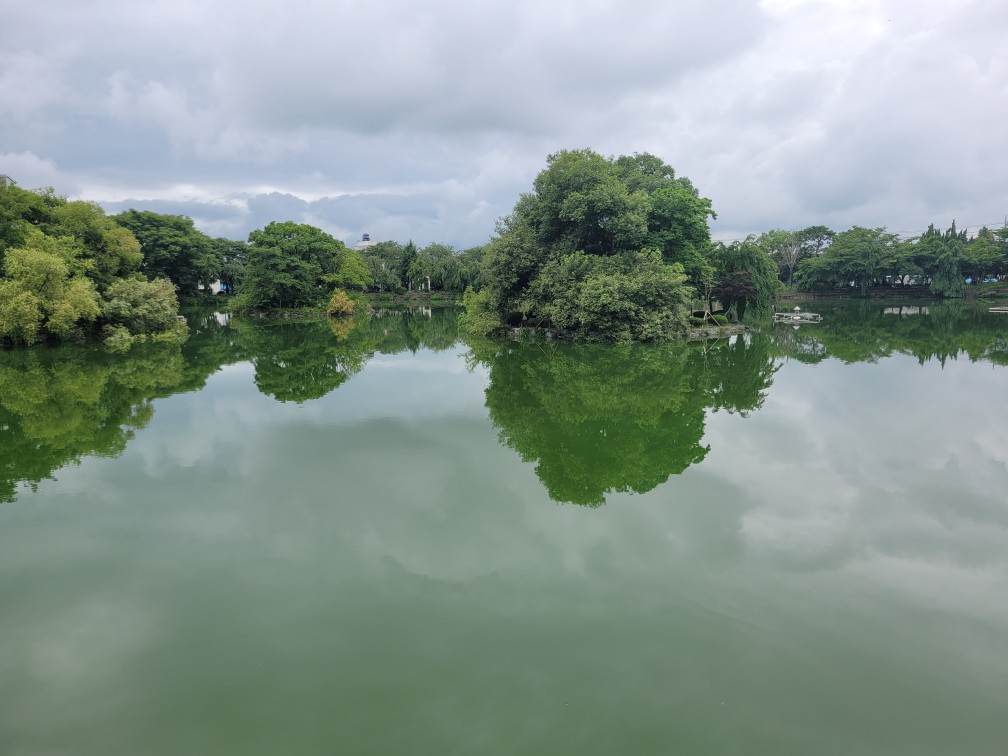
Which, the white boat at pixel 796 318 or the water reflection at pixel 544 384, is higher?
the white boat at pixel 796 318

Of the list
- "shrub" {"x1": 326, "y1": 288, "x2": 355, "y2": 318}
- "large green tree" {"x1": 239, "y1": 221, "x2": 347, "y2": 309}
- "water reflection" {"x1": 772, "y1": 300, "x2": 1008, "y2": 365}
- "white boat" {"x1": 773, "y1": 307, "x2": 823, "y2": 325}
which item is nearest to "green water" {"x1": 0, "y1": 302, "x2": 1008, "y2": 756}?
"water reflection" {"x1": 772, "y1": 300, "x2": 1008, "y2": 365}

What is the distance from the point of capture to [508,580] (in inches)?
195

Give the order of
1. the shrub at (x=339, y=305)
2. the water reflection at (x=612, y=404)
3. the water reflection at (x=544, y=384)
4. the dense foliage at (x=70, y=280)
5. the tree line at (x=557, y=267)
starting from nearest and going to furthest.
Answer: the water reflection at (x=612, y=404)
the water reflection at (x=544, y=384)
the dense foliage at (x=70, y=280)
the tree line at (x=557, y=267)
the shrub at (x=339, y=305)

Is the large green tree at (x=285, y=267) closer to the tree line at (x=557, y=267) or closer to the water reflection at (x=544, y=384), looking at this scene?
the tree line at (x=557, y=267)

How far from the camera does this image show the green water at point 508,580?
344 cm

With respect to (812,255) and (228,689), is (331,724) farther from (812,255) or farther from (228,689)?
(812,255)

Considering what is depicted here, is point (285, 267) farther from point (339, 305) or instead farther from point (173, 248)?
point (173, 248)

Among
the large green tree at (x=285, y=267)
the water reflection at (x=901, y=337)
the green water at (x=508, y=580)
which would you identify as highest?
the large green tree at (x=285, y=267)

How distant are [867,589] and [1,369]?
21.3 m

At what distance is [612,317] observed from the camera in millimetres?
20609

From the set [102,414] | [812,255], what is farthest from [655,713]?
[812,255]

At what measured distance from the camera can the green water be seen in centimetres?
344

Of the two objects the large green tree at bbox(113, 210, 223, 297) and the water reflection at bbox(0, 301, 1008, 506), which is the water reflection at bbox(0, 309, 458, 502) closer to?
the water reflection at bbox(0, 301, 1008, 506)

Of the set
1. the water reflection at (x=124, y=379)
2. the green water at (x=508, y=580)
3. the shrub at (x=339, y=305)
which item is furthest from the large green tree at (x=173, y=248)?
the green water at (x=508, y=580)
